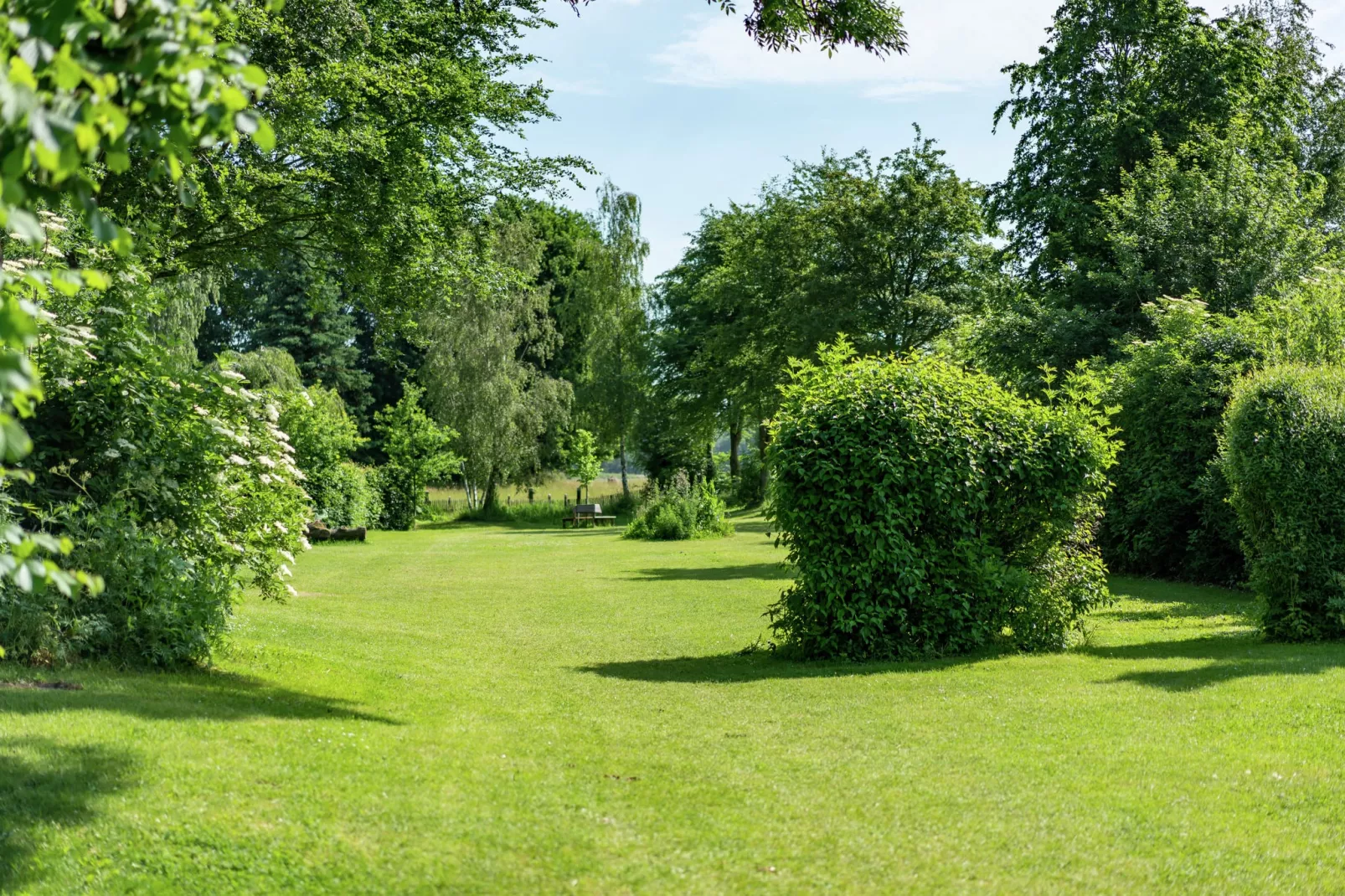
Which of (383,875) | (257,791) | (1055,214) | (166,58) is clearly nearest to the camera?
(166,58)

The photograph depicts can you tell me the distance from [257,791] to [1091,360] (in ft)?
69.7

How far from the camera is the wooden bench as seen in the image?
4700cm

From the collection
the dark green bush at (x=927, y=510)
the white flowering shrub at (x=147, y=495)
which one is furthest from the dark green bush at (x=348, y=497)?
the white flowering shrub at (x=147, y=495)

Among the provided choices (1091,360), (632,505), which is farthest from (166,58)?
(632,505)

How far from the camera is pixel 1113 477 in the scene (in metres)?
21.7

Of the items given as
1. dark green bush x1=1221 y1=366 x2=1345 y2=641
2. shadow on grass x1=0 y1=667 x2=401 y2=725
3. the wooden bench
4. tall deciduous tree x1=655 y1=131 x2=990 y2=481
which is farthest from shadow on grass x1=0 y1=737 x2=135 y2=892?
the wooden bench

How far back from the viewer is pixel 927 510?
1214 cm

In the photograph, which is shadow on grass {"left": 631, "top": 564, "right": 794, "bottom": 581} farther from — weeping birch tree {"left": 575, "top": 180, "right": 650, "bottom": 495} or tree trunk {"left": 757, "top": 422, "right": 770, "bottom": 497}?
weeping birch tree {"left": 575, "top": 180, "right": 650, "bottom": 495}

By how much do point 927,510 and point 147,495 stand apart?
25.2ft

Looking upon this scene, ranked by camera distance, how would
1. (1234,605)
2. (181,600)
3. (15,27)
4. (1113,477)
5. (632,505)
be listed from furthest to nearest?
(632,505)
(1113,477)
(1234,605)
(181,600)
(15,27)

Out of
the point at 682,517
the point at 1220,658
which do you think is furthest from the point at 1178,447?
the point at 682,517

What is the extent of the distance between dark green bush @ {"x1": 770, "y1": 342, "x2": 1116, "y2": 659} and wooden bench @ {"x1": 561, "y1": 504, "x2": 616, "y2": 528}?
114ft

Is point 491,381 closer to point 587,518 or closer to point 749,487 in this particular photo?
point 587,518

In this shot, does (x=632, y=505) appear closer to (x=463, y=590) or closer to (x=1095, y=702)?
(x=463, y=590)
